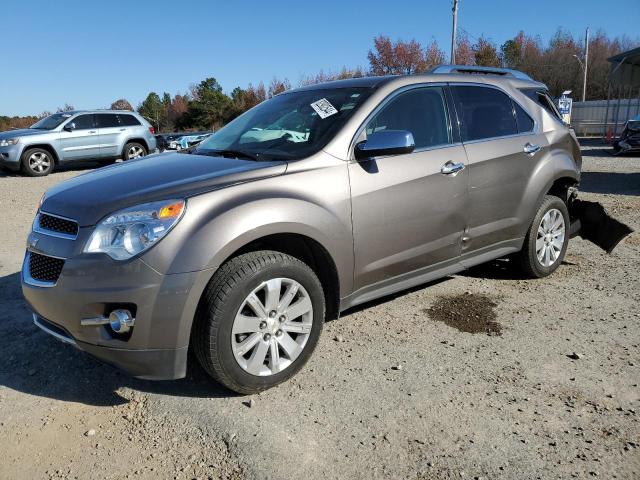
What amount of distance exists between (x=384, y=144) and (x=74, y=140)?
13343 mm

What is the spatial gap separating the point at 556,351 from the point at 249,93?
60.5 metres

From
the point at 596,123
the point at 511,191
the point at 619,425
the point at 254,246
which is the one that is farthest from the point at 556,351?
the point at 596,123

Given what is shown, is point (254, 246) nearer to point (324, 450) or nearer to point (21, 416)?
point (324, 450)

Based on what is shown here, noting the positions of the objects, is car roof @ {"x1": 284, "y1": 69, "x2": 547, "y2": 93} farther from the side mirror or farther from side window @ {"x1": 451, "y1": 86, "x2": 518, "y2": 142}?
the side mirror

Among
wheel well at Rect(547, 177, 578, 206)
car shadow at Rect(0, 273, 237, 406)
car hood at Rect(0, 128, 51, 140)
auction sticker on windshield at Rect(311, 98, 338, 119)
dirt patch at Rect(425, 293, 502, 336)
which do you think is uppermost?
auction sticker on windshield at Rect(311, 98, 338, 119)

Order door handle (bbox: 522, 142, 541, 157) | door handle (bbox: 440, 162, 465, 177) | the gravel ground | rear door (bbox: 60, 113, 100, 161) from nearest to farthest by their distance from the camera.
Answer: the gravel ground < door handle (bbox: 440, 162, 465, 177) < door handle (bbox: 522, 142, 541, 157) < rear door (bbox: 60, 113, 100, 161)

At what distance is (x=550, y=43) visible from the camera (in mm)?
59312

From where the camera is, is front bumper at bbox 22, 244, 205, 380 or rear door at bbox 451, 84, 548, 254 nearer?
front bumper at bbox 22, 244, 205, 380

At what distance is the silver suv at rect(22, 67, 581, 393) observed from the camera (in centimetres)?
273

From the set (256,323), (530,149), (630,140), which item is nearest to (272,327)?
(256,323)

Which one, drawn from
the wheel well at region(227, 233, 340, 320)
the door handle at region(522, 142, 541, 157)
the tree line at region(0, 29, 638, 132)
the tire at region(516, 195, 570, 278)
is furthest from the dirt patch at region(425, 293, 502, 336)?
the tree line at region(0, 29, 638, 132)

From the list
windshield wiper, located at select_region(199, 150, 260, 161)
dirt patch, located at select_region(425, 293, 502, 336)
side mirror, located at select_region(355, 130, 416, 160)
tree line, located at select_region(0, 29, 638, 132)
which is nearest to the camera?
side mirror, located at select_region(355, 130, 416, 160)

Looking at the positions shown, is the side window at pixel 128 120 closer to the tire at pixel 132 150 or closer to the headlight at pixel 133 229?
the tire at pixel 132 150

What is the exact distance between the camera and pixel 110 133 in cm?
1527
